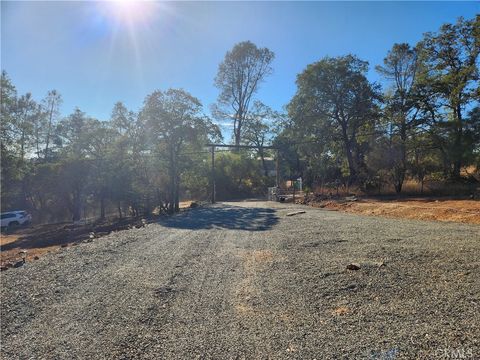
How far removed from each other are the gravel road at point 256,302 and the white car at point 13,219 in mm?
23070

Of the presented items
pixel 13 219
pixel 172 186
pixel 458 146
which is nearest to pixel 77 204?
pixel 13 219

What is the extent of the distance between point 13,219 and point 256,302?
2892 centimetres

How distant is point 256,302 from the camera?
442 cm

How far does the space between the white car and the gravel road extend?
75.7ft

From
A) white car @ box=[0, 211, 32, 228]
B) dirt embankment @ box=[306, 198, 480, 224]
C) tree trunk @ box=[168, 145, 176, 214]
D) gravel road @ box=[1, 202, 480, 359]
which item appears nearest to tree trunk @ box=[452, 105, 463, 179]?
dirt embankment @ box=[306, 198, 480, 224]

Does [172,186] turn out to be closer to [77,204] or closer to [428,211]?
[77,204]

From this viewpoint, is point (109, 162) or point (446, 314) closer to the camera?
point (446, 314)

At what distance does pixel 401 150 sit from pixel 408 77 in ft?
34.9

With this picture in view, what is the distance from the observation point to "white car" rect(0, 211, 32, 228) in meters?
26.8

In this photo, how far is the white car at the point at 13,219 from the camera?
87.9 ft

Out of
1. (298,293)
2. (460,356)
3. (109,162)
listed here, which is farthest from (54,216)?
(460,356)

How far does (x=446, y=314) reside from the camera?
3582mm

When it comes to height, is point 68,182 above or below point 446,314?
above

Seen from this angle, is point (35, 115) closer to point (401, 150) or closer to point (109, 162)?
point (109, 162)
